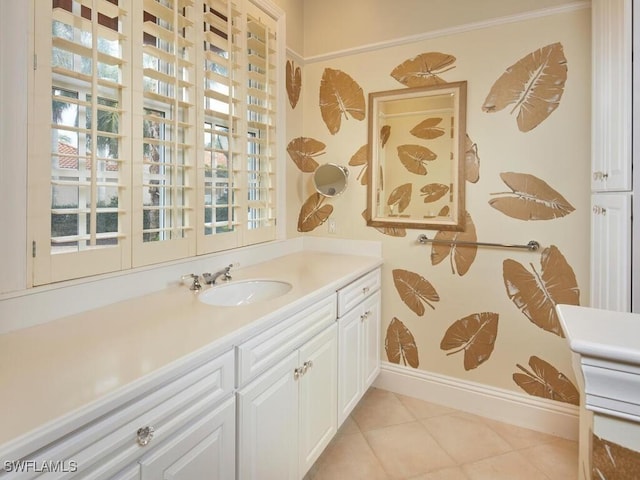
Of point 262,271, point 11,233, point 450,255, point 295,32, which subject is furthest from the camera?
point 295,32

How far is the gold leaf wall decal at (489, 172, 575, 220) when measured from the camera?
2.01 m

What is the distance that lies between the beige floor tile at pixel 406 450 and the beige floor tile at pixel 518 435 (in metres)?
0.41

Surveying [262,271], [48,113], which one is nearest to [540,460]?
[262,271]

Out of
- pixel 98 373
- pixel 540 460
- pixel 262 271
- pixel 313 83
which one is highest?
pixel 313 83

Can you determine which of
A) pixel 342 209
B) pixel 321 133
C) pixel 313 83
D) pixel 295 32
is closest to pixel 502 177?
pixel 342 209

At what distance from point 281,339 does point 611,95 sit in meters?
1.66

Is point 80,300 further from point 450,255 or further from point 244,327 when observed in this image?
point 450,255

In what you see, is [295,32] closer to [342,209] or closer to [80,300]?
[342,209]

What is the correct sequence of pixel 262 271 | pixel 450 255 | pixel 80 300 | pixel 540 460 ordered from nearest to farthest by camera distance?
1. pixel 80 300
2. pixel 540 460
3. pixel 262 271
4. pixel 450 255

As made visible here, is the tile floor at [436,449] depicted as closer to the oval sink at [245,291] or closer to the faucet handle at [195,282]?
the oval sink at [245,291]

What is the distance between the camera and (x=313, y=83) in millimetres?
2668

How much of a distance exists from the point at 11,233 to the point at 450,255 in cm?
210

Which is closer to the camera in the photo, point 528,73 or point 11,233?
point 11,233

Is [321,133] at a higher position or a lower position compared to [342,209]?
higher
